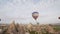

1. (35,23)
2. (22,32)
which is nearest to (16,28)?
(22,32)

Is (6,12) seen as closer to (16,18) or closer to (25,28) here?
(16,18)

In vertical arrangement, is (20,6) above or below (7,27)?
above

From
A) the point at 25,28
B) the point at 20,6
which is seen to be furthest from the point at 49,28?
the point at 20,6

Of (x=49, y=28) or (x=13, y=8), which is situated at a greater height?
(x=13, y=8)

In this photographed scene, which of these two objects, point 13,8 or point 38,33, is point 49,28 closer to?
point 38,33

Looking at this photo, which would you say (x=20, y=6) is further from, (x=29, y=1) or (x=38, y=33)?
(x=38, y=33)

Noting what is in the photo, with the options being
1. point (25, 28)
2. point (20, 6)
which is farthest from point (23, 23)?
point (20, 6)

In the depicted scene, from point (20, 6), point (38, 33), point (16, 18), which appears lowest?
point (38, 33)
